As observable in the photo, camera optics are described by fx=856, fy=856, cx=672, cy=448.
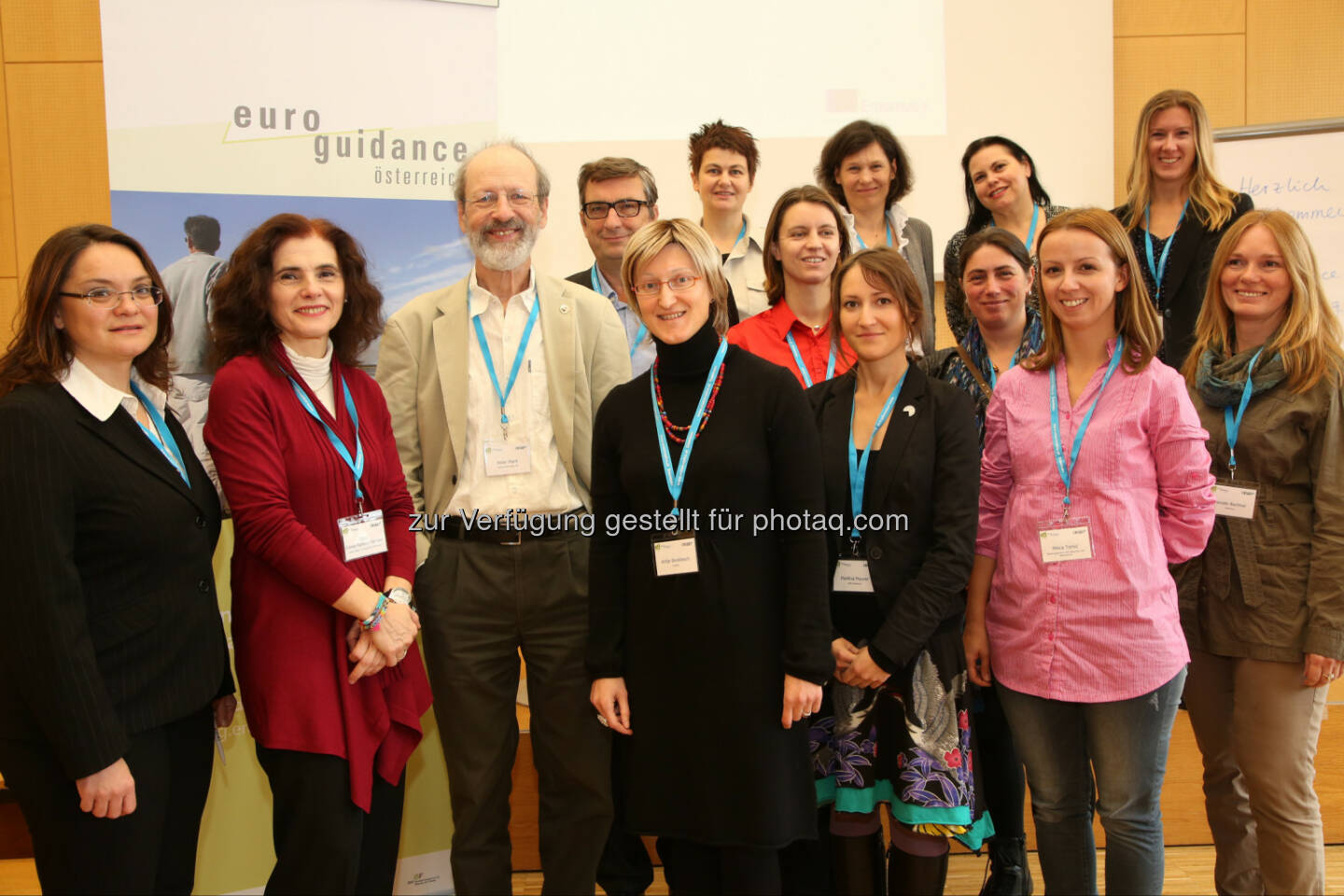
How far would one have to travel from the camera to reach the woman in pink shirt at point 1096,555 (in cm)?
191

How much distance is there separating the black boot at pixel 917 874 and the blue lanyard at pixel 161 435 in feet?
5.99

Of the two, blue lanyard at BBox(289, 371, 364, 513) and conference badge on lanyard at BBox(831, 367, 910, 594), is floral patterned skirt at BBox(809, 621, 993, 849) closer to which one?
conference badge on lanyard at BBox(831, 367, 910, 594)

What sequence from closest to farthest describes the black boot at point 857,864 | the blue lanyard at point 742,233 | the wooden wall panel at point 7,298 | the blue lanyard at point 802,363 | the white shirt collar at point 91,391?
the white shirt collar at point 91,391 < the black boot at point 857,864 < the blue lanyard at point 802,363 < the blue lanyard at point 742,233 < the wooden wall panel at point 7,298

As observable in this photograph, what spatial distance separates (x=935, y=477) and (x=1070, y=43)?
3.21 meters

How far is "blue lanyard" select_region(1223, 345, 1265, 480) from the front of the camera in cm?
220

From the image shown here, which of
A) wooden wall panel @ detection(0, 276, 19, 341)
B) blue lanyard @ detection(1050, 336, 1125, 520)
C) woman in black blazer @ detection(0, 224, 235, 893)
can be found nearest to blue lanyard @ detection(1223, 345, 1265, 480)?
blue lanyard @ detection(1050, 336, 1125, 520)

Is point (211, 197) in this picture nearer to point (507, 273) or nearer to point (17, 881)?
point (507, 273)

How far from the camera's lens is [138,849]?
161 centimetres

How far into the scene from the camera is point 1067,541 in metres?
1.94

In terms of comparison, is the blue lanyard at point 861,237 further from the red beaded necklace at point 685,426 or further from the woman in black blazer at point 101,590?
the woman in black blazer at point 101,590

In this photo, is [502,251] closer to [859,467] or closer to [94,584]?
[859,467]

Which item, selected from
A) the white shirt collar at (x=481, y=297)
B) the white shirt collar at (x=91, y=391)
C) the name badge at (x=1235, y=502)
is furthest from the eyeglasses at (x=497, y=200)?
the name badge at (x=1235, y=502)

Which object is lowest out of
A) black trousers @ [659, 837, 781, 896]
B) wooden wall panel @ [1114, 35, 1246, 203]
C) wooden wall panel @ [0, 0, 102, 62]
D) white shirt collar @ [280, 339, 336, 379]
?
black trousers @ [659, 837, 781, 896]

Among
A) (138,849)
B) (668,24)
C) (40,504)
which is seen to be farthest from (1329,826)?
(668,24)
